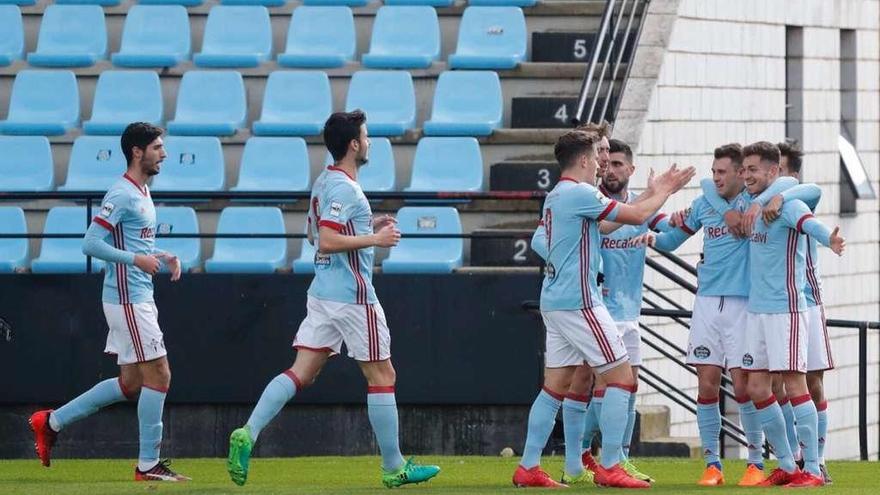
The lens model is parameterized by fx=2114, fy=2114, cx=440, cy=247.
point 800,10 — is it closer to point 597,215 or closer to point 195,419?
point 195,419

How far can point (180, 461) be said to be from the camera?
14.0 meters

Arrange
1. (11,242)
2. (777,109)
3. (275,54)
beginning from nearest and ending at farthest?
(11,242)
(275,54)
(777,109)

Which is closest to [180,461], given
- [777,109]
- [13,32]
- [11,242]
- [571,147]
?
[11,242]

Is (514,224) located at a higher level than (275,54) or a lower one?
lower

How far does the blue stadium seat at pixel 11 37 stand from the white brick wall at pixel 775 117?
548 cm

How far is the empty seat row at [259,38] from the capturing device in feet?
57.0

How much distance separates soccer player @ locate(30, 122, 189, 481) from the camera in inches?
467

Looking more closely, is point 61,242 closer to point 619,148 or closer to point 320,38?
point 320,38

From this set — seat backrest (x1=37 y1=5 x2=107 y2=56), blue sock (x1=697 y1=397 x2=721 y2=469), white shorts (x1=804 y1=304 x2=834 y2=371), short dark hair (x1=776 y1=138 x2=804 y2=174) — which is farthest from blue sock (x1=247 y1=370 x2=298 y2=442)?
seat backrest (x1=37 y1=5 x2=107 y2=56)

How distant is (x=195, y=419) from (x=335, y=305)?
4343mm

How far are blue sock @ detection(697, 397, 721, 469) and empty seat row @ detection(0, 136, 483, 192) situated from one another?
445 centimetres

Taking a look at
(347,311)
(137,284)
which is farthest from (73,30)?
(347,311)

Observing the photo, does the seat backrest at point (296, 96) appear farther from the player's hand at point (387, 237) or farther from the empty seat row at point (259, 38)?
the player's hand at point (387, 237)

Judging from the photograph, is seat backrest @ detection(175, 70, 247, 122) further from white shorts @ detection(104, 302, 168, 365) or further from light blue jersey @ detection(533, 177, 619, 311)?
light blue jersey @ detection(533, 177, 619, 311)
